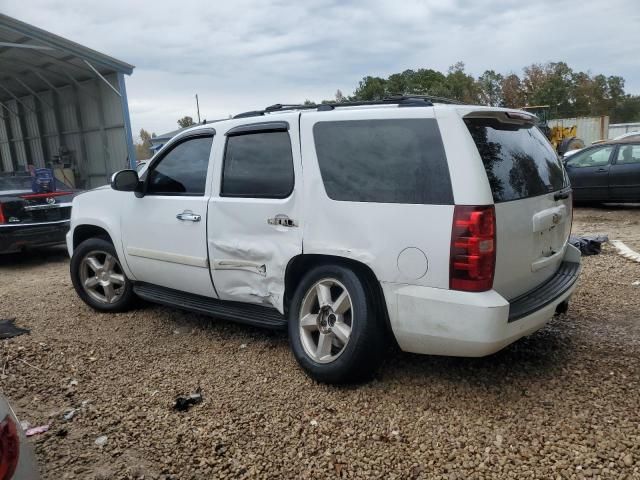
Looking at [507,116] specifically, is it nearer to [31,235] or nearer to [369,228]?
[369,228]

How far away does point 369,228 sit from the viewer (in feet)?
10.0

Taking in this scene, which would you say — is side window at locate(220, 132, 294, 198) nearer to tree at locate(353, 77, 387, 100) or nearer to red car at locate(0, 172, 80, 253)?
red car at locate(0, 172, 80, 253)

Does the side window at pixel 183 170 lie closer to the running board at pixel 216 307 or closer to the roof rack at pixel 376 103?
the roof rack at pixel 376 103

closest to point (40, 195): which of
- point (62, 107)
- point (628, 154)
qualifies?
point (628, 154)

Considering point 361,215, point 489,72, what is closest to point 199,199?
point 361,215

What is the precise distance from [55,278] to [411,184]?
5659mm

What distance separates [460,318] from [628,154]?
9.35 m

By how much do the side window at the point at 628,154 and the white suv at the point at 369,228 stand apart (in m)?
7.76

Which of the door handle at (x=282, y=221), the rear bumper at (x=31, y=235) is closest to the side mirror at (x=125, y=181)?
the door handle at (x=282, y=221)

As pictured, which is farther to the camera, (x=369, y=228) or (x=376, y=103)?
(x=376, y=103)

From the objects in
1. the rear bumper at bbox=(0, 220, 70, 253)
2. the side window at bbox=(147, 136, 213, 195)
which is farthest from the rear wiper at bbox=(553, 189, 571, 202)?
the rear bumper at bbox=(0, 220, 70, 253)

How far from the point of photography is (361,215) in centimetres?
310

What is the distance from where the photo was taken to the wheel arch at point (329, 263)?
10.2 feet

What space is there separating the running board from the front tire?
0.98 ft
